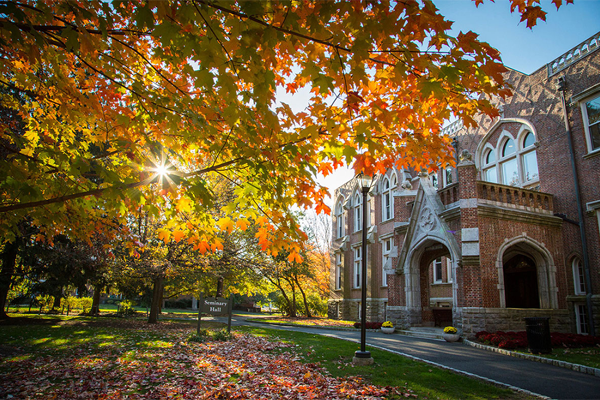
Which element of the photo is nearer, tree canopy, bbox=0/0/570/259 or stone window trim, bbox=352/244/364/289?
tree canopy, bbox=0/0/570/259

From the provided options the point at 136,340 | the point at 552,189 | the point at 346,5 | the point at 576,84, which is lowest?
the point at 136,340

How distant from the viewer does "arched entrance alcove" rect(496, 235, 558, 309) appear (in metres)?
13.7

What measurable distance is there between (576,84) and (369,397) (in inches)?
639

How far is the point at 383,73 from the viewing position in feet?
14.6

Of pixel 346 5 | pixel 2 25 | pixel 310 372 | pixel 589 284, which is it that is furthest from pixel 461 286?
pixel 2 25

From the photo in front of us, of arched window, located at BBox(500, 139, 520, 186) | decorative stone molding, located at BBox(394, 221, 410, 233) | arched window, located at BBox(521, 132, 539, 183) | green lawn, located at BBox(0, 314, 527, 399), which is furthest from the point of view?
arched window, located at BBox(500, 139, 520, 186)

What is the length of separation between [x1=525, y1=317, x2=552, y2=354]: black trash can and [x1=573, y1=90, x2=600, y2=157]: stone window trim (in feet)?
26.6

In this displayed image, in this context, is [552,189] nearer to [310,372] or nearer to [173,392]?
[310,372]

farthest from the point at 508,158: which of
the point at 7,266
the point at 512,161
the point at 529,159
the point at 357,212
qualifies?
the point at 7,266

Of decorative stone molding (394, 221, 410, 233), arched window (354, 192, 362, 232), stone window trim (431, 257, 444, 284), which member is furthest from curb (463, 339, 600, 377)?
arched window (354, 192, 362, 232)

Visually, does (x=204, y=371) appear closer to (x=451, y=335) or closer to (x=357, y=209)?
(x=451, y=335)

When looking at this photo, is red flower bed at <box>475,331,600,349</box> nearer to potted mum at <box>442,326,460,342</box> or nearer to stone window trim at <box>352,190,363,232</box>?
potted mum at <box>442,326,460,342</box>

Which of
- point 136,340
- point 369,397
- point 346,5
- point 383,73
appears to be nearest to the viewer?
point 346,5

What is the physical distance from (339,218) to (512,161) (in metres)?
17.0
